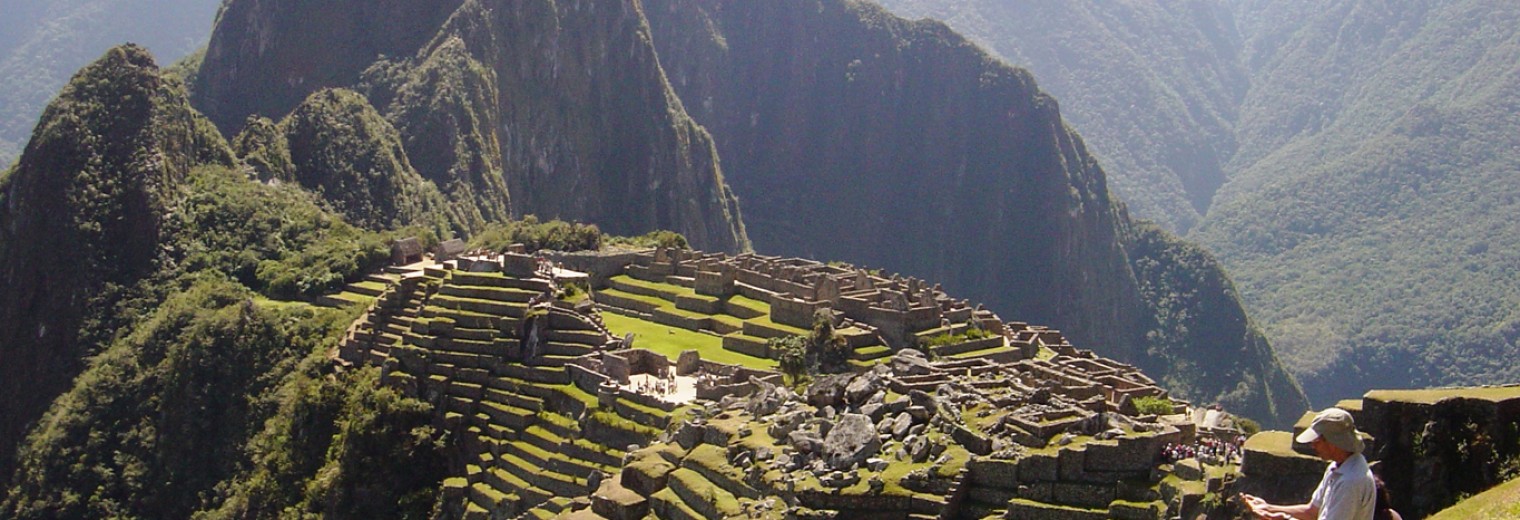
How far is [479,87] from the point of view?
162750 millimetres

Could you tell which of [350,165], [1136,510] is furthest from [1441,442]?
[350,165]

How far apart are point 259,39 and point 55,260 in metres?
70.7

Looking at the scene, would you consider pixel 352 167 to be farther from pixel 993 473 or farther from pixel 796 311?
pixel 993 473

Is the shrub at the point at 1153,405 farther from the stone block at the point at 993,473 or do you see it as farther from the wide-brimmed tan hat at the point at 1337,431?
the wide-brimmed tan hat at the point at 1337,431

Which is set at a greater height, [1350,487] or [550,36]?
[550,36]

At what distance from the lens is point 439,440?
184 feet

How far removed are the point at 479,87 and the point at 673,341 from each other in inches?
4106

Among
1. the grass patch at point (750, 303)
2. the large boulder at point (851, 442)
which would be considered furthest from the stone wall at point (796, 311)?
the large boulder at point (851, 442)

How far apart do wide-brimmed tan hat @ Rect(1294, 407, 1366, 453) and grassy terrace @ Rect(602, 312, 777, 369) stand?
41729 millimetres

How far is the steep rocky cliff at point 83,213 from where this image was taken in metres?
95.8

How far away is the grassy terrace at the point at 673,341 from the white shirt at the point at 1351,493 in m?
41.7

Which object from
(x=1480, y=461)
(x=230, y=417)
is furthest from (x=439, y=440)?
(x=1480, y=461)

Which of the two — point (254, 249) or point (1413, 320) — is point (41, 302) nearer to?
point (254, 249)

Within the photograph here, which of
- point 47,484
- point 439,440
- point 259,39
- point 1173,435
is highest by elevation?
point 259,39
